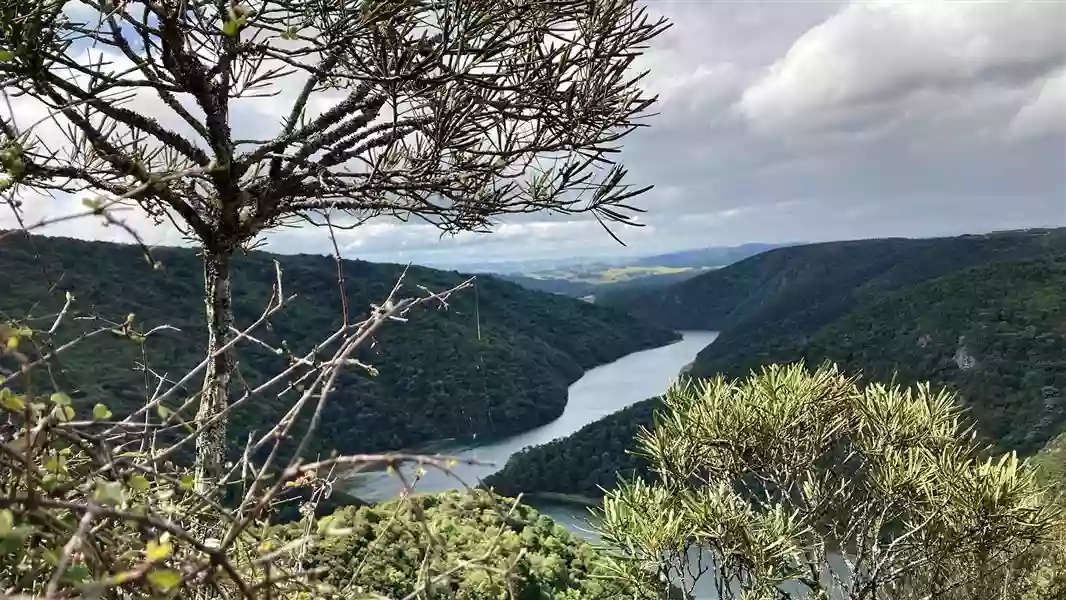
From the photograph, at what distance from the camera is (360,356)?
2083 cm

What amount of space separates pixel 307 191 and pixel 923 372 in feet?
67.7

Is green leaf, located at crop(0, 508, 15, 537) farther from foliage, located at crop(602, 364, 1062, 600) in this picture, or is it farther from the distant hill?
the distant hill

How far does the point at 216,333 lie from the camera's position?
2.18m

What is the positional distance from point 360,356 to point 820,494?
18464 millimetres

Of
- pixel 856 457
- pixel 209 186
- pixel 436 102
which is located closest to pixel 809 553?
pixel 856 457

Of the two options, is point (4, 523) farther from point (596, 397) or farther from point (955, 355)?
point (596, 397)

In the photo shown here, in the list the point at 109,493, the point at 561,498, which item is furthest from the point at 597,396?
the point at 109,493

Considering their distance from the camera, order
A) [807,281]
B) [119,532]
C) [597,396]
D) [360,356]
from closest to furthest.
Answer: [119,532] → [360,356] → [597,396] → [807,281]

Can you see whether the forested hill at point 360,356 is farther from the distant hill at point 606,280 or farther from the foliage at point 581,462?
the distant hill at point 606,280

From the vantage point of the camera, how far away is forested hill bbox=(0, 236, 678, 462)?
1444cm

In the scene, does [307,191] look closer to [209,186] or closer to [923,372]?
[209,186]

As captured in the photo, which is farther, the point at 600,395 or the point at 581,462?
the point at 600,395

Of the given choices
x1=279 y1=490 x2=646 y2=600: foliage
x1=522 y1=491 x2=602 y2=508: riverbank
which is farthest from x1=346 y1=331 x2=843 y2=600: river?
x1=279 y1=490 x2=646 y2=600: foliage

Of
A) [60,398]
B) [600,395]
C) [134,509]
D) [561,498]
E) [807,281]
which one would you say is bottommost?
[561,498]
